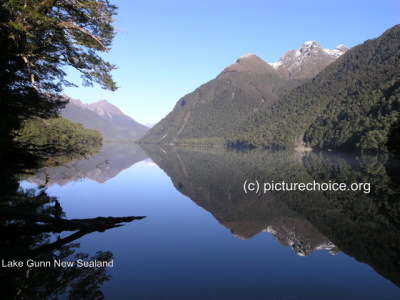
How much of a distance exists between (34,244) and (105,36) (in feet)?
35.6

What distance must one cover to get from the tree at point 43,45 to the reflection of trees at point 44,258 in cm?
688

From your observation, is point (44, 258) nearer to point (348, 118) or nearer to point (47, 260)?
point (47, 260)

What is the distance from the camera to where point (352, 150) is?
97.4m

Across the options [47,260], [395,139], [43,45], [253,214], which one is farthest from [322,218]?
[395,139]

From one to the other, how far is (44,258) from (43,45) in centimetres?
990

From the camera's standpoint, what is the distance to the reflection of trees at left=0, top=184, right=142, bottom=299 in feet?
21.7

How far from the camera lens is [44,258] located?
26.2ft

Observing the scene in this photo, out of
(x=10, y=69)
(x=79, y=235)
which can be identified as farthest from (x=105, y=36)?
(x=79, y=235)

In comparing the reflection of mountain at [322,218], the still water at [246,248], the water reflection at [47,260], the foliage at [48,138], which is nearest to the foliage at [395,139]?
the reflection of mountain at [322,218]

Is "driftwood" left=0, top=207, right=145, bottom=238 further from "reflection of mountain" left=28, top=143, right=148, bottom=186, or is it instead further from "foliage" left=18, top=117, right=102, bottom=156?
"foliage" left=18, top=117, right=102, bottom=156

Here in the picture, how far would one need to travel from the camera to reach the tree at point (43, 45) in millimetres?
11773

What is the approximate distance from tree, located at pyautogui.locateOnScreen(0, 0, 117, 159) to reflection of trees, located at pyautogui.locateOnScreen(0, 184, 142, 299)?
22.6 feet

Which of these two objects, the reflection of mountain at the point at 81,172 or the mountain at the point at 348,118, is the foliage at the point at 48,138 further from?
the mountain at the point at 348,118

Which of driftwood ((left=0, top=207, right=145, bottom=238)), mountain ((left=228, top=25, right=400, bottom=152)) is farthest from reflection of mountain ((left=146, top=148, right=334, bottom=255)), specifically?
mountain ((left=228, top=25, right=400, bottom=152))
